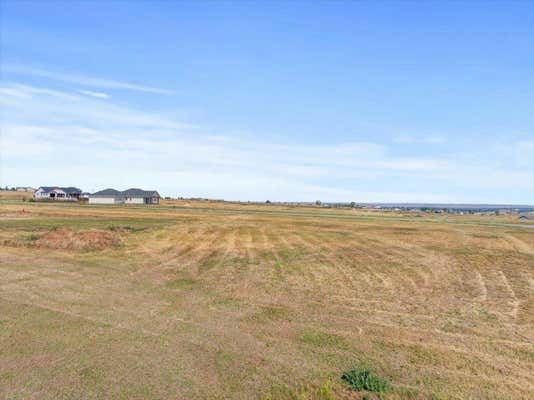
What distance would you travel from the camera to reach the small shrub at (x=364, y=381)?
9.88 meters

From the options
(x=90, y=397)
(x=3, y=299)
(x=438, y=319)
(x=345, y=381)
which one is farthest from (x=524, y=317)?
(x=3, y=299)

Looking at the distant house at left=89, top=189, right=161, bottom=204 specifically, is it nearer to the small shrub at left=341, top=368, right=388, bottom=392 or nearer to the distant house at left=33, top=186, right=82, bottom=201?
the distant house at left=33, top=186, right=82, bottom=201

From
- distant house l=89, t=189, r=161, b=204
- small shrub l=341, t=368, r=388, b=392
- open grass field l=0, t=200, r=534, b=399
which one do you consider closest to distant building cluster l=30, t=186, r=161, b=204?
distant house l=89, t=189, r=161, b=204

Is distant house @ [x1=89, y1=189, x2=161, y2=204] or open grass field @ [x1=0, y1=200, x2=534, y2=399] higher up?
distant house @ [x1=89, y1=189, x2=161, y2=204]

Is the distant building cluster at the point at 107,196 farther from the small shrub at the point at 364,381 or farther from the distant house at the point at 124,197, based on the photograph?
the small shrub at the point at 364,381

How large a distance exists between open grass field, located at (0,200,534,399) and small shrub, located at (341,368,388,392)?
0.73 feet

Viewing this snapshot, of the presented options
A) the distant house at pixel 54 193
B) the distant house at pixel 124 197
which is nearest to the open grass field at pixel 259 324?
the distant house at pixel 124 197

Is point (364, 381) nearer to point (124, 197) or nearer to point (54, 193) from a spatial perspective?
point (124, 197)

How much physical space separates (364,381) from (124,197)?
12789 cm

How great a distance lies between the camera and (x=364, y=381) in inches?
398

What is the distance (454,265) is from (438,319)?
13358mm

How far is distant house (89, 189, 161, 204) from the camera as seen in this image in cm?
12669

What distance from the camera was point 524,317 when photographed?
16.2m

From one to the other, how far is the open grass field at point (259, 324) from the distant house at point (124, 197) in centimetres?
10059
